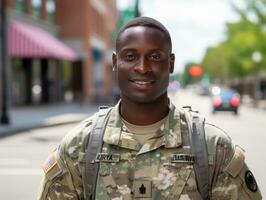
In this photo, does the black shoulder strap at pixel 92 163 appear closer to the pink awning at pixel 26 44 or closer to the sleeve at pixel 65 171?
the sleeve at pixel 65 171

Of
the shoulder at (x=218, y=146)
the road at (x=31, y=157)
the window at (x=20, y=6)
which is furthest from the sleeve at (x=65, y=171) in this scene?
the window at (x=20, y=6)

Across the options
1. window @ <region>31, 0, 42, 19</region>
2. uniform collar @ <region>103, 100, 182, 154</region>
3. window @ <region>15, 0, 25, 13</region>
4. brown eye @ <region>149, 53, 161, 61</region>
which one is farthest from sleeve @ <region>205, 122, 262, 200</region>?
window @ <region>31, 0, 42, 19</region>

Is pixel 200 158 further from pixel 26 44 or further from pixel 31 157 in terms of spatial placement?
pixel 26 44

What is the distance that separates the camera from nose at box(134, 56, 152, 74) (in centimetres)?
233

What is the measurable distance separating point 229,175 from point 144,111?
0.39m

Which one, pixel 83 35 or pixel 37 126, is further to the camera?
pixel 83 35

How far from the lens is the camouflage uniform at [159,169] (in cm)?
230

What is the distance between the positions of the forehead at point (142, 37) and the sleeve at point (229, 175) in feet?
1.31

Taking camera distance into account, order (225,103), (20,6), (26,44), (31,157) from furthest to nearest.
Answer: (225,103), (20,6), (26,44), (31,157)

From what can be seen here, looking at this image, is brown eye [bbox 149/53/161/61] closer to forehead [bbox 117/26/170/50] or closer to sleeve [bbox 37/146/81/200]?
forehead [bbox 117/26/170/50]

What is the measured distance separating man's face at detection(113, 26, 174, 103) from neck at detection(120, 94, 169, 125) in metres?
0.02

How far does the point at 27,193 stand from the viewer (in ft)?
29.9

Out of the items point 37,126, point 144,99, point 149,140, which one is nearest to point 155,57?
point 144,99

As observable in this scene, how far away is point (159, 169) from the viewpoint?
2307 mm
